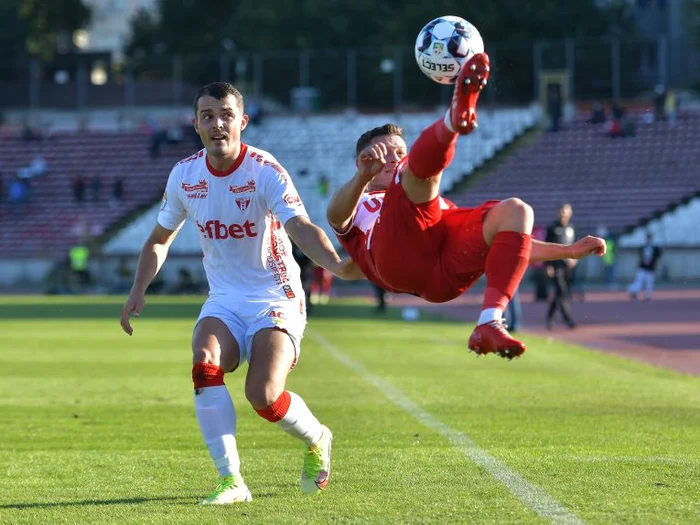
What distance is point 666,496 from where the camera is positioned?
24.3 feet

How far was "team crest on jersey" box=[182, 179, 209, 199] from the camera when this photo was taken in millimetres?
7938

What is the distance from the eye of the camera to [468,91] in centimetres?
664

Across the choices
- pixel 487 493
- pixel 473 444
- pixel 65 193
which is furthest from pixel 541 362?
pixel 65 193

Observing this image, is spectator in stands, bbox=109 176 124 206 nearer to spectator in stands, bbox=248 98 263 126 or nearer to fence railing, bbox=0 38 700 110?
spectator in stands, bbox=248 98 263 126

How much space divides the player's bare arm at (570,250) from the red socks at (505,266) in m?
0.48

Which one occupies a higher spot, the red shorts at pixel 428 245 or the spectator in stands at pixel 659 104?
the spectator in stands at pixel 659 104

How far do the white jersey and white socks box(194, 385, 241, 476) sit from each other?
0.62 metres

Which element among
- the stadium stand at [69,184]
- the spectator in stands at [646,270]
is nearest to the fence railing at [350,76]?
the stadium stand at [69,184]

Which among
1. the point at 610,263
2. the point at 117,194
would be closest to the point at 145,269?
the point at 610,263

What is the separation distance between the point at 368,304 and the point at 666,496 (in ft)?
96.1

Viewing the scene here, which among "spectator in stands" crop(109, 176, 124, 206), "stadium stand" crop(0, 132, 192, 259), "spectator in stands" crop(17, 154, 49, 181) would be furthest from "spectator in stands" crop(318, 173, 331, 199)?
"spectator in stands" crop(17, 154, 49, 181)

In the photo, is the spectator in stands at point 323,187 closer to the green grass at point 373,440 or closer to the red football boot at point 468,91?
the green grass at point 373,440

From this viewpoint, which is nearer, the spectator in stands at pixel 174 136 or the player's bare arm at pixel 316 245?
the player's bare arm at pixel 316 245

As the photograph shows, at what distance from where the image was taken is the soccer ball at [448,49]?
25.1ft
